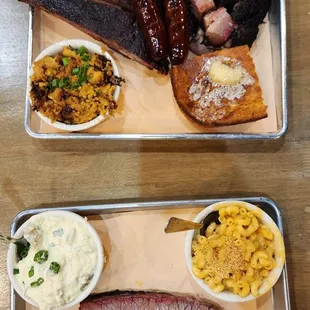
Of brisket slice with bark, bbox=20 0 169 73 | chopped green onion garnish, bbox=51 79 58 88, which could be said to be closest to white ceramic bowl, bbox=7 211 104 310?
chopped green onion garnish, bbox=51 79 58 88

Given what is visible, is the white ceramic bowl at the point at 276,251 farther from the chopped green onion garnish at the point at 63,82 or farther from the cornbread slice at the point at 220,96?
the chopped green onion garnish at the point at 63,82

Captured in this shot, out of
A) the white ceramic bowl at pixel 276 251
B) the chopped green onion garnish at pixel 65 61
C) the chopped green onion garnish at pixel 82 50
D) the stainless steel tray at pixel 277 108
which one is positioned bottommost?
the white ceramic bowl at pixel 276 251

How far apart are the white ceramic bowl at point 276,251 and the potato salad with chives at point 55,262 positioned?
412 mm

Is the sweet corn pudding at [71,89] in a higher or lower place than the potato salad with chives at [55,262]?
higher

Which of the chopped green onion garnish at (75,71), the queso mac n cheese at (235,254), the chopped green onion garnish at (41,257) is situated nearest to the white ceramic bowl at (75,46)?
the chopped green onion garnish at (75,71)

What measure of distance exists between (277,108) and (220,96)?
1.04 ft

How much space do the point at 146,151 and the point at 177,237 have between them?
0.43m

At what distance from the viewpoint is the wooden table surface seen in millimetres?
2346

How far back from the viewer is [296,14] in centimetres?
247

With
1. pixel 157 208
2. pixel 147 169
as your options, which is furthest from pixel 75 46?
pixel 157 208

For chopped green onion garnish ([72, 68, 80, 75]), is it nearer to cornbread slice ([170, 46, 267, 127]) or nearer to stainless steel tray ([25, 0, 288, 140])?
stainless steel tray ([25, 0, 288, 140])

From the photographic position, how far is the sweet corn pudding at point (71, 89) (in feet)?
7.23

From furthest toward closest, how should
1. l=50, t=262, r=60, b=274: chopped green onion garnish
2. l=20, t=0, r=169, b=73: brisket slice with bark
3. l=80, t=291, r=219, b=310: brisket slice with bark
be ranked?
1. l=20, t=0, r=169, b=73: brisket slice with bark
2. l=80, t=291, r=219, b=310: brisket slice with bark
3. l=50, t=262, r=60, b=274: chopped green onion garnish

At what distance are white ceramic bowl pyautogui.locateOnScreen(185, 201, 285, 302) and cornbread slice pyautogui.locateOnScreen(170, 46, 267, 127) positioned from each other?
1.26 ft
